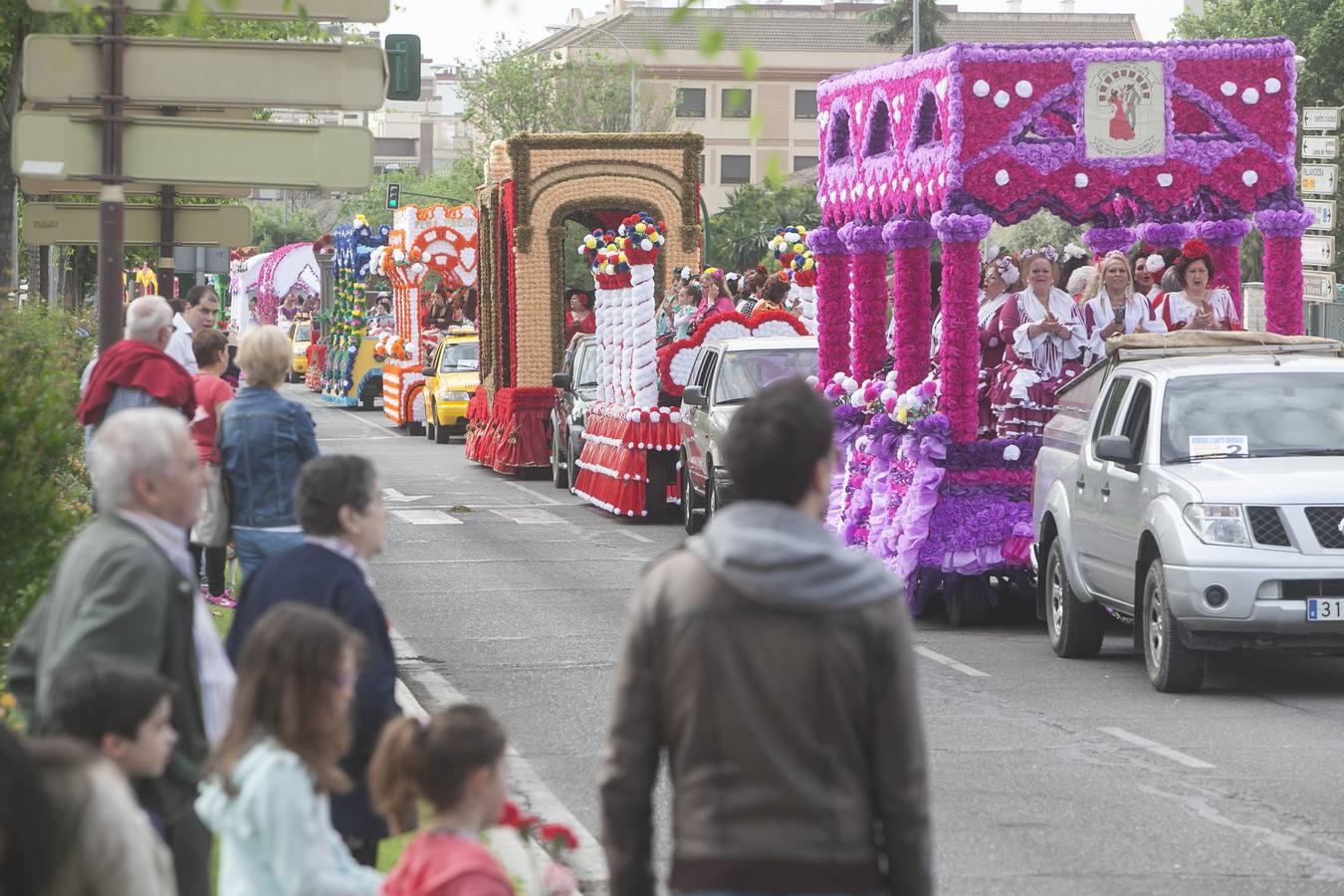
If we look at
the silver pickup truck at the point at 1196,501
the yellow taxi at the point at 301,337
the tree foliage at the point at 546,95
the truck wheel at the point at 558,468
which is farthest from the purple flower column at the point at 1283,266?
the tree foliage at the point at 546,95

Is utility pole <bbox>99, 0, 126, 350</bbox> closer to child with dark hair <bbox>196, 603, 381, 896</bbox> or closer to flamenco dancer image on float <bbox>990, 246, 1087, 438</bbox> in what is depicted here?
child with dark hair <bbox>196, 603, 381, 896</bbox>

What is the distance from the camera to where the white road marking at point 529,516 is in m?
23.1

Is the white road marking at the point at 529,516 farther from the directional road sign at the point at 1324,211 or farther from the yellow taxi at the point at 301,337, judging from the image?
the yellow taxi at the point at 301,337

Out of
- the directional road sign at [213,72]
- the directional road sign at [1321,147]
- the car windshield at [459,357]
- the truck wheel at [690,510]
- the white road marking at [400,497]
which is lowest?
the white road marking at [400,497]

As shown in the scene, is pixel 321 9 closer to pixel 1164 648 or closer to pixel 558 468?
pixel 1164 648

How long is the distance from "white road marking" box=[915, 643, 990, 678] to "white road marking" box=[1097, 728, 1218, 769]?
2.05 m

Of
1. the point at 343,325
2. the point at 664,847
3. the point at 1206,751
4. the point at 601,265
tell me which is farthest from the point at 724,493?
the point at 343,325

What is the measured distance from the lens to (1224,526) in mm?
11938

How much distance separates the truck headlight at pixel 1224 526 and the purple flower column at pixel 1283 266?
16.2 feet

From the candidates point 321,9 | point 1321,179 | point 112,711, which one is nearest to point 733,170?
point 1321,179

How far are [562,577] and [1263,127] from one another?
19.6 feet

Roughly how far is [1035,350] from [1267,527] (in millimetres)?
4231

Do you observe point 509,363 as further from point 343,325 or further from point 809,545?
point 809,545

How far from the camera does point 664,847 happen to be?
28.0 feet
